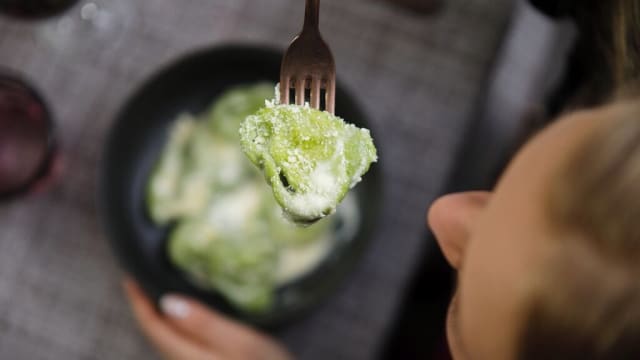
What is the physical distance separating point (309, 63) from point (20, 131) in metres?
0.49

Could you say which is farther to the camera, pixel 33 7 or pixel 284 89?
pixel 33 7

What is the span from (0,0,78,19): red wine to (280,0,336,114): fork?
417 millimetres

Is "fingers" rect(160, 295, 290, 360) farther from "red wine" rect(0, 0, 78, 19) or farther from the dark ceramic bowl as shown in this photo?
"red wine" rect(0, 0, 78, 19)

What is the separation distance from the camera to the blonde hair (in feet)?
0.97

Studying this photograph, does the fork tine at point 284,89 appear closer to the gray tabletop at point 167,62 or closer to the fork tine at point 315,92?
the fork tine at point 315,92

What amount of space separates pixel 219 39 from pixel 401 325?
42 cm

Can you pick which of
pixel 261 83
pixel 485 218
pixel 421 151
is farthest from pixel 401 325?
pixel 485 218

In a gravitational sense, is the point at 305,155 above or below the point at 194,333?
above

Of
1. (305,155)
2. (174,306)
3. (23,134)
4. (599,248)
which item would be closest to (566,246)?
(599,248)

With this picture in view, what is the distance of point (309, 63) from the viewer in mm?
361

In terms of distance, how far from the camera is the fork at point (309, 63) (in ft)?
1.17

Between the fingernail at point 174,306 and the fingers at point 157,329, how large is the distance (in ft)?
0.05

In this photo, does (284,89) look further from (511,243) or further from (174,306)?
(174,306)

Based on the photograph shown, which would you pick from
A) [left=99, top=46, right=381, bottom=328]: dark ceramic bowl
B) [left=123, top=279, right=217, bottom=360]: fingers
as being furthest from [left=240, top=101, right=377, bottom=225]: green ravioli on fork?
[left=123, top=279, right=217, bottom=360]: fingers
